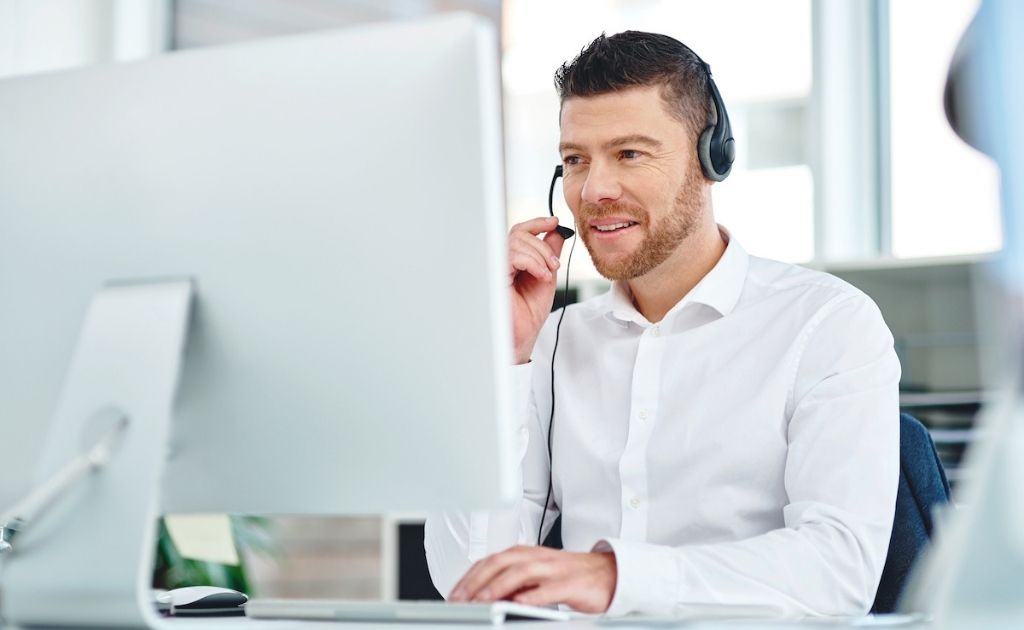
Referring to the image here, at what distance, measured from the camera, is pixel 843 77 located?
3605 mm

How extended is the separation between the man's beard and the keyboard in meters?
0.78

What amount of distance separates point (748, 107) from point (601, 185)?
2066mm

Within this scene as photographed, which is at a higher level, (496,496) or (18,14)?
(18,14)

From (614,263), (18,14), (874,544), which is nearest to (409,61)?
(874,544)

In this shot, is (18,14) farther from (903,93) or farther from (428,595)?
(903,93)

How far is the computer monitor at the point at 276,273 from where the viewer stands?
870 millimetres

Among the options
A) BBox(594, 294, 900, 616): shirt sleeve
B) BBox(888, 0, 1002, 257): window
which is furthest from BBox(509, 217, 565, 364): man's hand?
BBox(888, 0, 1002, 257): window

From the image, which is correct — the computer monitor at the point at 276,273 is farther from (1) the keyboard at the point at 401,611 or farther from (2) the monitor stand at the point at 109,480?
(1) the keyboard at the point at 401,611

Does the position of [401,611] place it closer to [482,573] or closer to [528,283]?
[482,573]

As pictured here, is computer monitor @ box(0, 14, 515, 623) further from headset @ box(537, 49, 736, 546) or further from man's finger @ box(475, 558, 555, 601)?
headset @ box(537, 49, 736, 546)

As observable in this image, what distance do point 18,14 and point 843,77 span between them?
2478 millimetres

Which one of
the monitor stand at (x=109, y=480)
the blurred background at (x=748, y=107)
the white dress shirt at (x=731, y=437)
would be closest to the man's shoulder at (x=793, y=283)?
the white dress shirt at (x=731, y=437)

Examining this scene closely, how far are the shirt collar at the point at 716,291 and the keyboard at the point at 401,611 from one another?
0.71 meters

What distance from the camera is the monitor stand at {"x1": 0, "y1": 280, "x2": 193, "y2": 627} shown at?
2.93 feet
